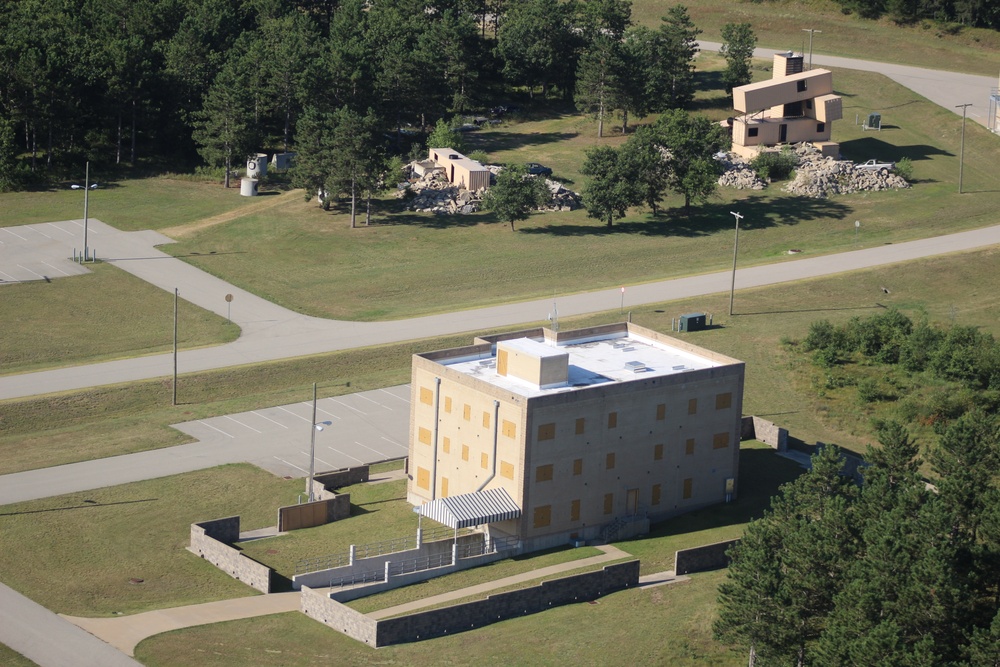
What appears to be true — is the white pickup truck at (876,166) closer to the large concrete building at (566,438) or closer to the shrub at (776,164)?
the shrub at (776,164)

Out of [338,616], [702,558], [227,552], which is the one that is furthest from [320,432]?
[702,558]

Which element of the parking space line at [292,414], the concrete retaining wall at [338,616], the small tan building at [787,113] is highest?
the small tan building at [787,113]

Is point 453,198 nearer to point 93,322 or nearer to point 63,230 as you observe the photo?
point 63,230

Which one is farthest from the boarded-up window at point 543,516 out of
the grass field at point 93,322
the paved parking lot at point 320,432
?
the grass field at point 93,322

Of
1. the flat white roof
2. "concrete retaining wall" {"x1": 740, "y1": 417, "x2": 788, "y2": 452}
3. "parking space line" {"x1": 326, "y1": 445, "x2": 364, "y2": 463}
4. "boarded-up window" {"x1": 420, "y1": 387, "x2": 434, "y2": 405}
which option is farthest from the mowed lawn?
"boarded-up window" {"x1": 420, "y1": 387, "x2": 434, "y2": 405}

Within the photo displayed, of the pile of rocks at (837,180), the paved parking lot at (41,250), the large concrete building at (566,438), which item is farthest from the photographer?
the pile of rocks at (837,180)

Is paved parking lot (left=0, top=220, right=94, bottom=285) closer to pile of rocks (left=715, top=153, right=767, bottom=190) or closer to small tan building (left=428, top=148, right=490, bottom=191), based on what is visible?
small tan building (left=428, top=148, right=490, bottom=191)
